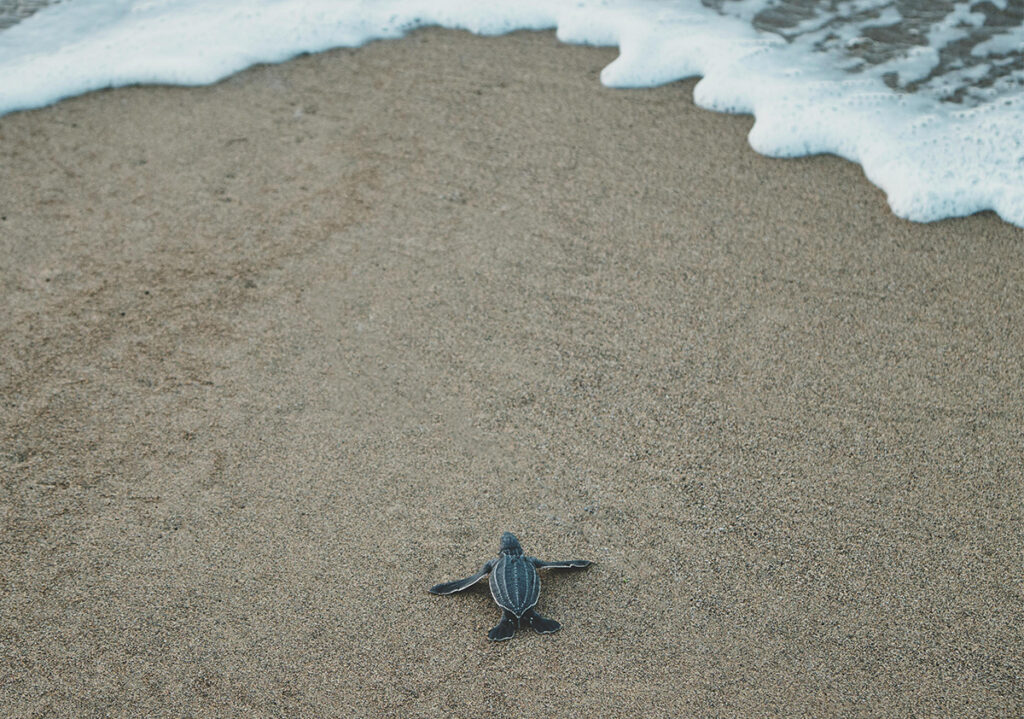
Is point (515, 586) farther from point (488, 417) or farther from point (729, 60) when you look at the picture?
point (729, 60)

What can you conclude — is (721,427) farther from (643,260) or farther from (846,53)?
(846,53)

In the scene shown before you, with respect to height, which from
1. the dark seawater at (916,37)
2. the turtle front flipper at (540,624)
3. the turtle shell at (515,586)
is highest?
the dark seawater at (916,37)

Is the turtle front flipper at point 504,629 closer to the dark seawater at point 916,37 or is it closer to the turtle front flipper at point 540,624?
the turtle front flipper at point 540,624

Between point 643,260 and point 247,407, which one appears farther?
point 643,260

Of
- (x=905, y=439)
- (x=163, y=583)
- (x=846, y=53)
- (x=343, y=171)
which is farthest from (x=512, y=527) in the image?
(x=846, y=53)

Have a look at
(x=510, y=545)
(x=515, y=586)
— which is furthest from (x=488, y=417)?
(x=515, y=586)

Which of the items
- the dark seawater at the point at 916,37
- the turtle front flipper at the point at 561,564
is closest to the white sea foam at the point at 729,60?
the dark seawater at the point at 916,37
